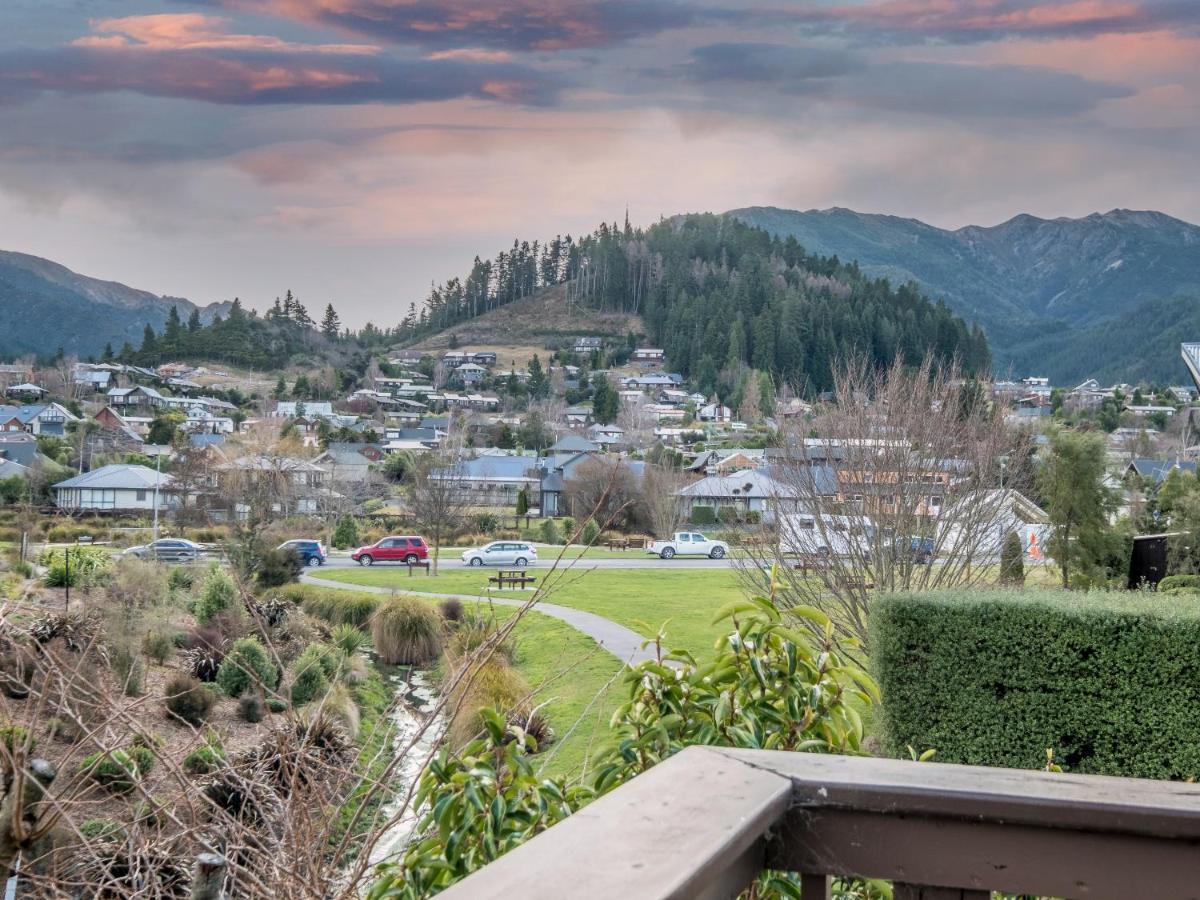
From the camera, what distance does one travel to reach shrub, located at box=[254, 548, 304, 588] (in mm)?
23750

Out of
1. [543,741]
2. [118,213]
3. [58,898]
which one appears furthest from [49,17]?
[58,898]

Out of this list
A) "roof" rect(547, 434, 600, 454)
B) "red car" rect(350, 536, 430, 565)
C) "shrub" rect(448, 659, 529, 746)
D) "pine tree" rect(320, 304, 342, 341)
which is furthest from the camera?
"pine tree" rect(320, 304, 342, 341)

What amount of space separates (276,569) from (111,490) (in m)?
25.2

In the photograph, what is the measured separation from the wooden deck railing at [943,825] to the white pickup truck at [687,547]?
120 ft

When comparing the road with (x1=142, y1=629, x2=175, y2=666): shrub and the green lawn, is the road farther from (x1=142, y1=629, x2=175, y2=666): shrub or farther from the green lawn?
(x1=142, y1=629, x2=175, y2=666): shrub

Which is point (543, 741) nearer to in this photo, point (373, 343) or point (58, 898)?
point (58, 898)

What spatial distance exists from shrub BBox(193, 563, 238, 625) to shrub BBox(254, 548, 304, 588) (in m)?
4.53

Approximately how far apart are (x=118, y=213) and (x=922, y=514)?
49.6m

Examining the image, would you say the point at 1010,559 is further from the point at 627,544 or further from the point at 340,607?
the point at 627,544

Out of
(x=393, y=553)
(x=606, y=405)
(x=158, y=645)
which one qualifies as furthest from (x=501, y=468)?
(x=158, y=645)

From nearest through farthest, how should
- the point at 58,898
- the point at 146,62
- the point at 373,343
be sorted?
the point at 58,898
the point at 146,62
the point at 373,343

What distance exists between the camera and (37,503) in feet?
140

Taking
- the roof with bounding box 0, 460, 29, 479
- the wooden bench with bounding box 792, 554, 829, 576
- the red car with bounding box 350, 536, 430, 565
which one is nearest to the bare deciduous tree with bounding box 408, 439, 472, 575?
the red car with bounding box 350, 536, 430, 565

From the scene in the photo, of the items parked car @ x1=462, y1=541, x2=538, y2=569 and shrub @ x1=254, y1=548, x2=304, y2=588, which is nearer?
shrub @ x1=254, y1=548, x2=304, y2=588
